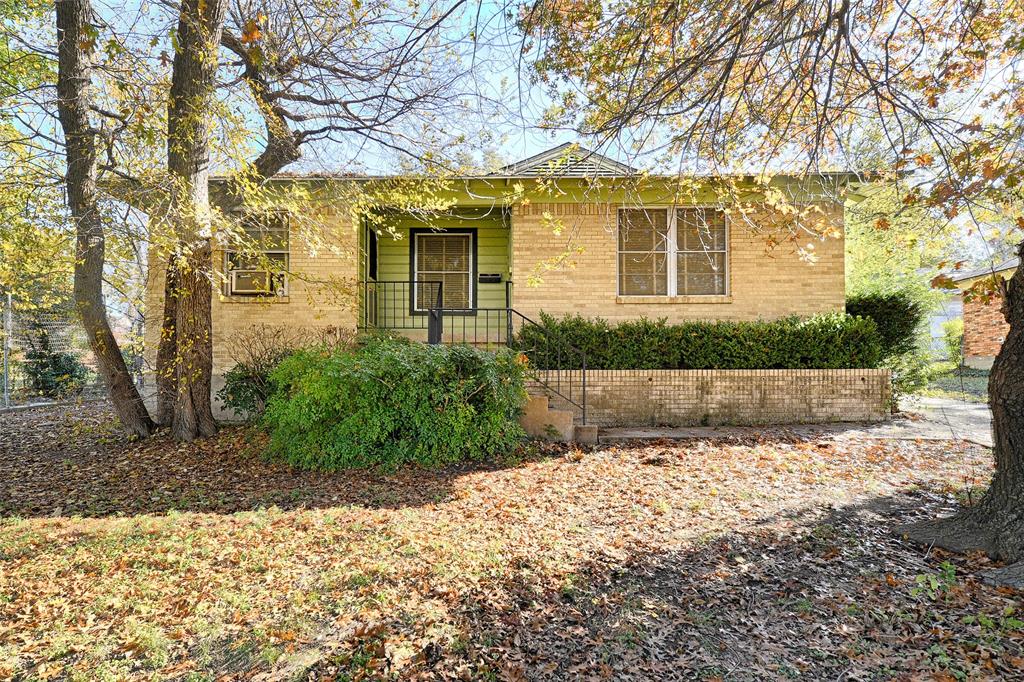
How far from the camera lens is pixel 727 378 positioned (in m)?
8.80

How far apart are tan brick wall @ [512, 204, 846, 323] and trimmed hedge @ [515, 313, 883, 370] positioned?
95 centimetres

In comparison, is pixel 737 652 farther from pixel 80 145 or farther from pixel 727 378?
pixel 80 145

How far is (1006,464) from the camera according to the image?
370 centimetres

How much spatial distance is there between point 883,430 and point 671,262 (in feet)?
14.5

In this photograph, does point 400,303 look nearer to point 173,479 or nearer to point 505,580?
point 173,479

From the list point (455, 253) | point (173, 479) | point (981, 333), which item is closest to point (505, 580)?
point (173, 479)

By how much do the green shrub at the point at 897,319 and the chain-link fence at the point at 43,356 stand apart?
17.2 meters

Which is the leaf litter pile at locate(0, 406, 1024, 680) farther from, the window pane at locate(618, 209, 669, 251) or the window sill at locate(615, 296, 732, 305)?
the window pane at locate(618, 209, 669, 251)

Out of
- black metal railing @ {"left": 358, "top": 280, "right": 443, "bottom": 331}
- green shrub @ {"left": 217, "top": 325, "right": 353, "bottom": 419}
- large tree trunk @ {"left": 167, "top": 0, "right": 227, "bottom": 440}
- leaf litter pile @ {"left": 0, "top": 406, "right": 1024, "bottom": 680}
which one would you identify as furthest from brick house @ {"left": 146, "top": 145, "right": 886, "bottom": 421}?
leaf litter pile @ {"left": 0, "top": 406, "right": 1024, "bottom": 680}

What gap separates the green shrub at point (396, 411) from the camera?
250 inches

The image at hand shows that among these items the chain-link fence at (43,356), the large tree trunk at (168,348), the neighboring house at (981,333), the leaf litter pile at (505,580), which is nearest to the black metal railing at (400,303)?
the large tree trunk at (168,348)

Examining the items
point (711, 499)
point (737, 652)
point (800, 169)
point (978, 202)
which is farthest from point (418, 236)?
point (737, 652)

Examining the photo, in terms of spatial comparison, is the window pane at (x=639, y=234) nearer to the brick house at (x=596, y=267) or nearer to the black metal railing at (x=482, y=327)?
the brick house at (x=596, y=267)

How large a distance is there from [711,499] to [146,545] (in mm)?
4809
